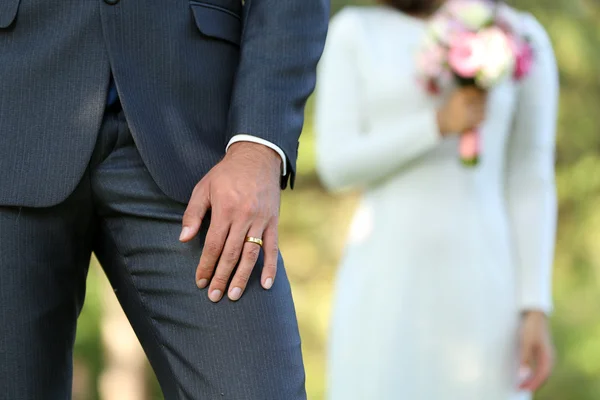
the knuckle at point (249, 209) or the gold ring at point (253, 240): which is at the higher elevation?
the knuckle at point (249, 209)

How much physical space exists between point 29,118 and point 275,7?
1.52 ft

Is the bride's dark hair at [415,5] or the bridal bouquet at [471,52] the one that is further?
the bride's dark hair at [415,5]

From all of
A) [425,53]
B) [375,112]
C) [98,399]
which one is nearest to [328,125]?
[375,112]

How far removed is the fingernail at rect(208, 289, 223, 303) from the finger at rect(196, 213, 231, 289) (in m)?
0.03

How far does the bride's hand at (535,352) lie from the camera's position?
12.5ft

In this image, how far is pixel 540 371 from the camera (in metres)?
3.83

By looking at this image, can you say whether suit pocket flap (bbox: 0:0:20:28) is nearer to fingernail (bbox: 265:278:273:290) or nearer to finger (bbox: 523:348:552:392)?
fingernail (bbox: 265:278:273:290)

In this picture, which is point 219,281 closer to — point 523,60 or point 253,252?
point 253,252

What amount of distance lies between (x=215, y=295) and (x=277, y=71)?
0.42 m

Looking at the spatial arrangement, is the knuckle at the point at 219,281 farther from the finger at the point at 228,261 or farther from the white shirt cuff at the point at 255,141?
the white shirt cuff at the point at 255,141

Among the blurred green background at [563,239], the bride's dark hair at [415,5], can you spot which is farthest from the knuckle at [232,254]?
the blurred green background at [563,239]

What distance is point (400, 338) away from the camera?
3904 millimetres

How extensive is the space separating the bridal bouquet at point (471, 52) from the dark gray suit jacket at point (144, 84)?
79.8 inches

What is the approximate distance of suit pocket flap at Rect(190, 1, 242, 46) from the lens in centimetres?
194
